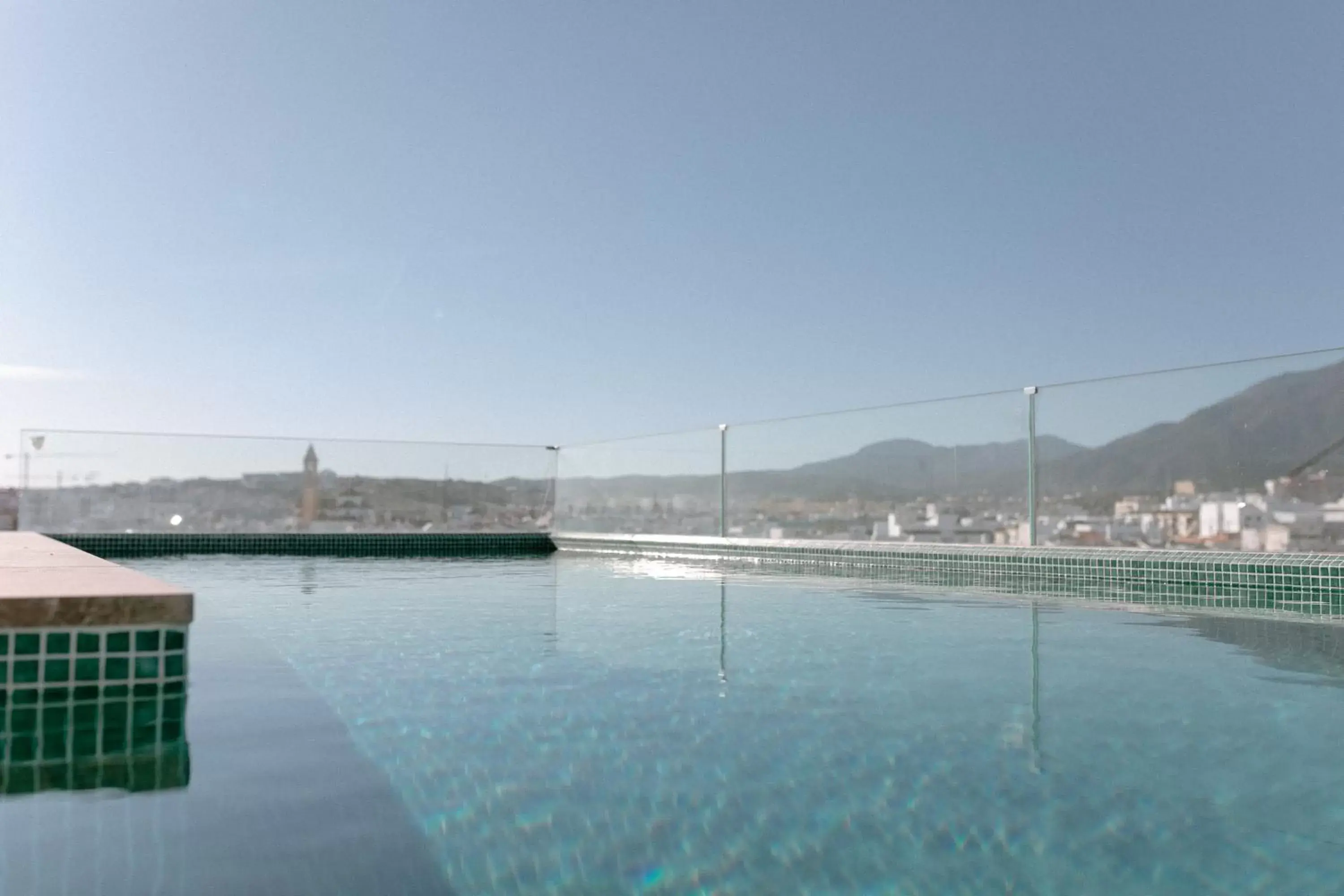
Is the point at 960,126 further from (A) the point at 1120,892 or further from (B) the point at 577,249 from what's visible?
(A) the point at 1120,892

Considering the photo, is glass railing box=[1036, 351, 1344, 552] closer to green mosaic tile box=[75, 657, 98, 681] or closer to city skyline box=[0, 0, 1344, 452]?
city skyline box=[0, 0, 1344, 452]

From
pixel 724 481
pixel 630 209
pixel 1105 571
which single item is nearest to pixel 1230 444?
pixel 1105 571

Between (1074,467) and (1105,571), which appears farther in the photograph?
(1074,467)

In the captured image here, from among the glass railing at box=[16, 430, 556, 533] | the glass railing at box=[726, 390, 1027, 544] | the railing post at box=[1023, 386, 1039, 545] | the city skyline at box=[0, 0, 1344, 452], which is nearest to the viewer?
the railing post at box=[1023, 386, 1039, 545]

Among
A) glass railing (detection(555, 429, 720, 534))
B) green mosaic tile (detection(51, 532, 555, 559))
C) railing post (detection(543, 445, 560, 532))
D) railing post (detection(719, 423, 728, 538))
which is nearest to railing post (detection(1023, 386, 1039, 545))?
railing post (detection(719, 423, 728, 538))

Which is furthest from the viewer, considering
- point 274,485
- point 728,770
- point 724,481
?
point 274,485

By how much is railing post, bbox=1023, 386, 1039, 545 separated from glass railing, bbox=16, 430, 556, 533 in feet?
18.4

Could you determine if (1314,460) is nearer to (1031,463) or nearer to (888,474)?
(1031,463)

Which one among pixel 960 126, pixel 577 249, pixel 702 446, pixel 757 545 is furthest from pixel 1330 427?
pixel 577 249

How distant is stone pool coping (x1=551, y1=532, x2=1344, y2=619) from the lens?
16.5 ft

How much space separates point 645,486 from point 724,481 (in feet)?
3.44

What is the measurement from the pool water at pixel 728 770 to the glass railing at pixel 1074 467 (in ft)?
6.66

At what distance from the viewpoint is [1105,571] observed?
5750 millimetres

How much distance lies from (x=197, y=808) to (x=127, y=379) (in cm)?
1108
